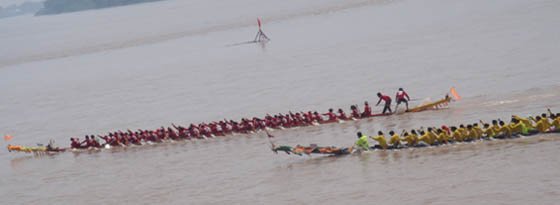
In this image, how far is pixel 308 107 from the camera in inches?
1298

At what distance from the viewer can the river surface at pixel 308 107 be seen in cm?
2077

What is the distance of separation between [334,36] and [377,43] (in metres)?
9.06

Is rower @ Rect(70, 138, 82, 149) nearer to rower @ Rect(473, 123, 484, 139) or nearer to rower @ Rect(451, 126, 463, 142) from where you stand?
rower @ Rect(451, 126, 463, 142)

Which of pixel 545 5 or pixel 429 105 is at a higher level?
pixel 545 5

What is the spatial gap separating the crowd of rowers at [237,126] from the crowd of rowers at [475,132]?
15.8 feet

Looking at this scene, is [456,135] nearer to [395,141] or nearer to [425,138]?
[425,138]

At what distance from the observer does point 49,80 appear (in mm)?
59188

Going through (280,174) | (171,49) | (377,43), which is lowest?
(280,174)

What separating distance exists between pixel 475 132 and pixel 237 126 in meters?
9.84

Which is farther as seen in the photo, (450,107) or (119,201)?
(450,107)

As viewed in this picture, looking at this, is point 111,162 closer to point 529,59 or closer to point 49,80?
point 529,59

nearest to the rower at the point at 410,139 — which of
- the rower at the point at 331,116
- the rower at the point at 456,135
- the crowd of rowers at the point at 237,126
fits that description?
the rower at the point at 456,135

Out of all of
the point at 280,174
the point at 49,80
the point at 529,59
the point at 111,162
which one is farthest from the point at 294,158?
the point at 49,80

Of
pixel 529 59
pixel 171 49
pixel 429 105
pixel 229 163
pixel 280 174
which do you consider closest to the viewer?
pixel 280 174
